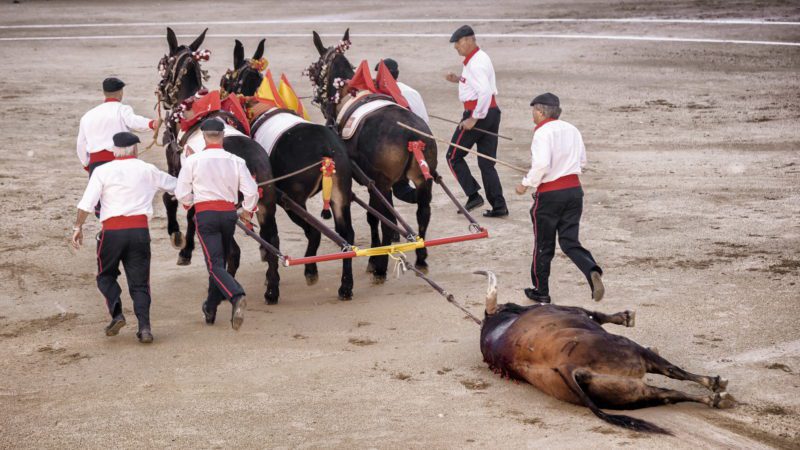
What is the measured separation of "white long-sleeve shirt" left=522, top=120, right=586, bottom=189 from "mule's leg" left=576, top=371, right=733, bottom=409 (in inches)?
101

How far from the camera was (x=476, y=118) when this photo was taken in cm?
1208

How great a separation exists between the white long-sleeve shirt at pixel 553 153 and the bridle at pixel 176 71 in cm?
350

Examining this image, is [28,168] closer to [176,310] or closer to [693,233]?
[176,310]

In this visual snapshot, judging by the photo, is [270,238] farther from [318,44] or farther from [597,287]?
[597,287]

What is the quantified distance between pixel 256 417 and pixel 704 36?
18045 mm

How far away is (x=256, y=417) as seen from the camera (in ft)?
22.7

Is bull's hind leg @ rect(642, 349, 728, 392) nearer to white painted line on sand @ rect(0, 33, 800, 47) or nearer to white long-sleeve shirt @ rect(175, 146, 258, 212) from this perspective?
white long-sleeve shirt @ rect(175, 146, 258, 212)

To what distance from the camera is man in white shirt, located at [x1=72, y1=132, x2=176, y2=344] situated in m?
8.46

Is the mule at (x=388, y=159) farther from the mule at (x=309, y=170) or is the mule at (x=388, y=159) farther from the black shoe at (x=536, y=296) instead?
the black shoe at (x=536, y=296)

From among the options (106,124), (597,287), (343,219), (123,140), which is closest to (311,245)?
(343,219)

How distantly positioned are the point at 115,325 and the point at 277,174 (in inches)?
80.7

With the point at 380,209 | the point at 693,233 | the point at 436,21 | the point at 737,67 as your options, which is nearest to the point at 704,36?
the point at 737,67

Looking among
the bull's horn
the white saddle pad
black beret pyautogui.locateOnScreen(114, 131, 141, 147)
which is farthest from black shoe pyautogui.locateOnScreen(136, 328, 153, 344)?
the bull's horn

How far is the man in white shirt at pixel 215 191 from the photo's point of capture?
28.2 ft
